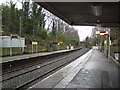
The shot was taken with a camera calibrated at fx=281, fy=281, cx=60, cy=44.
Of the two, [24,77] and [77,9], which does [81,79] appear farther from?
[24,77]

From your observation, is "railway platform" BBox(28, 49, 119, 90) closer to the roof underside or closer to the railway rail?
the railway rail

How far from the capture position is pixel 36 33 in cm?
8075

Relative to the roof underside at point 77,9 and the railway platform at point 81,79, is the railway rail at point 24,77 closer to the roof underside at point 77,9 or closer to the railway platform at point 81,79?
the railway platform at point 81,79

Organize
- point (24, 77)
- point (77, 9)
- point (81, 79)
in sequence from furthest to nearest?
point (24, 77) < point (77, 9) < point (81, 79)

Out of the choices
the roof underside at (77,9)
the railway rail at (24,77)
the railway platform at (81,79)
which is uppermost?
the roof underside at (77,9)

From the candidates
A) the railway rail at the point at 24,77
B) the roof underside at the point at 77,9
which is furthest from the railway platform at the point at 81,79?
the roof underside at the point at 77,9

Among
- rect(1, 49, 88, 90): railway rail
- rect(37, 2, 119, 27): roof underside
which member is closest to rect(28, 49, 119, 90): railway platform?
rect(1, 49, 88, 90): railway rail

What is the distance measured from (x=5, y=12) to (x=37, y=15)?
1584 centimetres

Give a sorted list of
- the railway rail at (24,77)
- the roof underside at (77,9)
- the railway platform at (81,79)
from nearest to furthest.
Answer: the railway platform at (81,79) → the roof underside at (77,9) → the railway rail at (24,77)

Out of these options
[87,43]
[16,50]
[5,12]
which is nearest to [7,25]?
[5,12]

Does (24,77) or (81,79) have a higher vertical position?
(81,79)

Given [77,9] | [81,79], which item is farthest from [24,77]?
[77,9]

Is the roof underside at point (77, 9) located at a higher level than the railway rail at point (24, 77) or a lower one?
higher

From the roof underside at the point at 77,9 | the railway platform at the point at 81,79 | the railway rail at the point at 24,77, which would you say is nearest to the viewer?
the railway platform at the point at 81,79
